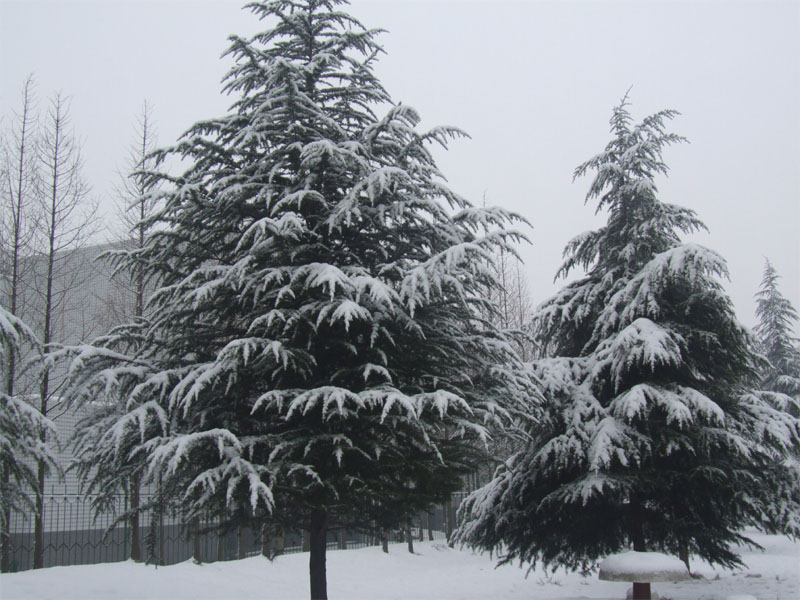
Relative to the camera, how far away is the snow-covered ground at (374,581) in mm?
10703

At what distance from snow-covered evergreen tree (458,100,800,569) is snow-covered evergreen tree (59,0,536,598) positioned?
6.86 ft

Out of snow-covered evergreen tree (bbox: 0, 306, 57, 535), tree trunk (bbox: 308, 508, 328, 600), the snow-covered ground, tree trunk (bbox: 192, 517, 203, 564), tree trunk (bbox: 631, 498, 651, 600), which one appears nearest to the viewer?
snow-covered evergreen tree (bbox: 0, 306, 57, 535)

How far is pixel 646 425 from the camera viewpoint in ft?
37.0

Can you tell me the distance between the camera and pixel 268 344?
805 centimetres

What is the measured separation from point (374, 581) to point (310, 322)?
413 inches

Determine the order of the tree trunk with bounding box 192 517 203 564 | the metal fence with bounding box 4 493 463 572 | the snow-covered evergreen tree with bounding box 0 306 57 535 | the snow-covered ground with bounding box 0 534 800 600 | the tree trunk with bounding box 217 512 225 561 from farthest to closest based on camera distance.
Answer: the metal fence with bounding box 4 493 463 572 → the snow-covered ground with bounding box 0 534 800 600 → the tree trunk with bounding box 192 517 203 564 → the tree trunk with bounding box 217 512 225 561 → the snow-covered evergreen tree with bounding box 0 306 57 535

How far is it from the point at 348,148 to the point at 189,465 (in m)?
4.67

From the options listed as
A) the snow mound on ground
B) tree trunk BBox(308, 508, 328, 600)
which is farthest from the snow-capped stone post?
tree trunk BBox(308, 508, 328, 600)

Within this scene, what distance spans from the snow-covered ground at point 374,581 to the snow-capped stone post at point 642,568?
14.9 feet

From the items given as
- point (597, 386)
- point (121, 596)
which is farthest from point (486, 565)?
point (121, 596)

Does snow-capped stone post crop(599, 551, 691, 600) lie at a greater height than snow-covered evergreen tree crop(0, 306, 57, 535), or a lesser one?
lesser

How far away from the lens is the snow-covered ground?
1070cm

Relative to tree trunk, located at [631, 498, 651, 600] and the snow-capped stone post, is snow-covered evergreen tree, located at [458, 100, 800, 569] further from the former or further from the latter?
the snow-capped stone post

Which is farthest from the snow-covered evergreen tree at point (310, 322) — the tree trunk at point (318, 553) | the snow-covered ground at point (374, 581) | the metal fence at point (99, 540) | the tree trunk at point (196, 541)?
the metal fence at point (99, 540)
